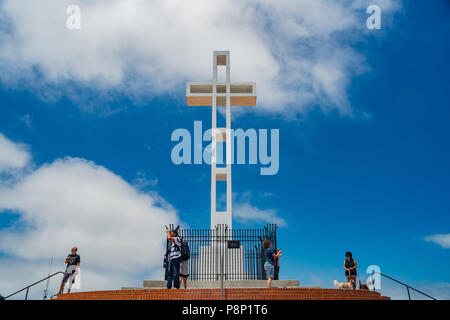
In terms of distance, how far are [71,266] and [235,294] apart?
4.89m

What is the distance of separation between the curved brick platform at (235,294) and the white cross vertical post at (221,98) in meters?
8.10

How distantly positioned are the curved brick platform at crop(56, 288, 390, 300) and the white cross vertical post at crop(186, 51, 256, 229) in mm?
8100

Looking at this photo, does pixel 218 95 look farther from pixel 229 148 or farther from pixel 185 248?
pixel 185 248

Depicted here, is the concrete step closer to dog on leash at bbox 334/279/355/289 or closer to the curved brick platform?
dog on leash at bbox 334/279/355/289

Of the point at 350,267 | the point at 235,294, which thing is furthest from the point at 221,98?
the point at 235,294

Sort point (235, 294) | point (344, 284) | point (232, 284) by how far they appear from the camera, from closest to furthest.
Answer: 1. point (235, 294)
2. point (344, 284)
3. point (232, 284)

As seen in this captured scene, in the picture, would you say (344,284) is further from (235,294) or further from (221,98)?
(221,98)

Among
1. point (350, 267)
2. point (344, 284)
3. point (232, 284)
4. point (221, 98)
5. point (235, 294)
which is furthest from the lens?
point (221, 98)

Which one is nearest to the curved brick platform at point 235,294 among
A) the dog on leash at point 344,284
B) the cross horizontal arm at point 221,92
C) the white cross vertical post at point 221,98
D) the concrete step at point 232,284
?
the dog on leash at point 344,284

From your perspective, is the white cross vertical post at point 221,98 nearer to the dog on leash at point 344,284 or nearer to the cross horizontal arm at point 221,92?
the cross horizontal arm at point 221,92

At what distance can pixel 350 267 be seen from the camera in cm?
1084

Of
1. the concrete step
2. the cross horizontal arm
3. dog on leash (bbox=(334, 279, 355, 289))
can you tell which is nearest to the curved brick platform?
dog on leash (bbox=(334, 279, 355, 289))

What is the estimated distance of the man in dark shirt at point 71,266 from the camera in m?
10.5
